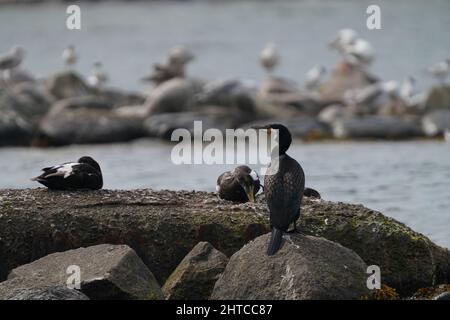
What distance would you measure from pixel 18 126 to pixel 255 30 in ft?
104

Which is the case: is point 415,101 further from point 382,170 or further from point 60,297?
point 60,297

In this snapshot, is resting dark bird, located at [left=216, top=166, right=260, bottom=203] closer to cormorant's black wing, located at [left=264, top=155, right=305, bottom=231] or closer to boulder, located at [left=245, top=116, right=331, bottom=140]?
cormorant's black wing, located at [left=264, top=155, right=305, bottom=231]

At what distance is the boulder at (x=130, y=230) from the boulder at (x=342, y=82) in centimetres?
1699

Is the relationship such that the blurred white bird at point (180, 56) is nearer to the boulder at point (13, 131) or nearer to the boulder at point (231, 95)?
the boulder at point (231, 95)

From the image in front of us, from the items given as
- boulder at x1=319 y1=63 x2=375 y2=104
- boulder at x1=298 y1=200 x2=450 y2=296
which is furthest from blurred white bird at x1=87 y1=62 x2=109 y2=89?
boulder at x1=298 y1=200 x2=450 y2=296

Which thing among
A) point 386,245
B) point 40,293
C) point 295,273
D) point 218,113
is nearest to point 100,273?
point 40,293

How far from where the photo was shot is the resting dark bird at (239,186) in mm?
A: 11148

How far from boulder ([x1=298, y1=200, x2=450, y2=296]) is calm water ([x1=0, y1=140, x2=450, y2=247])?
5123 mm

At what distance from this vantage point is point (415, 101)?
25.6m

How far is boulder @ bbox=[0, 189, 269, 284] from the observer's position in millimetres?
10688

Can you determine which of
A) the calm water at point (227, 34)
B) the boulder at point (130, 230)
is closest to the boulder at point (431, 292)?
the boulder at point (130, 230)

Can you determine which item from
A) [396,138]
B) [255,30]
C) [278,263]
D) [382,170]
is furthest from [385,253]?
[255,30]

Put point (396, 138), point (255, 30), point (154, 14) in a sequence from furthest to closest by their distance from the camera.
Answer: point (154, 14) → point (255, 30) → point (396, 138)

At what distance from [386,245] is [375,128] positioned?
13.4 m
